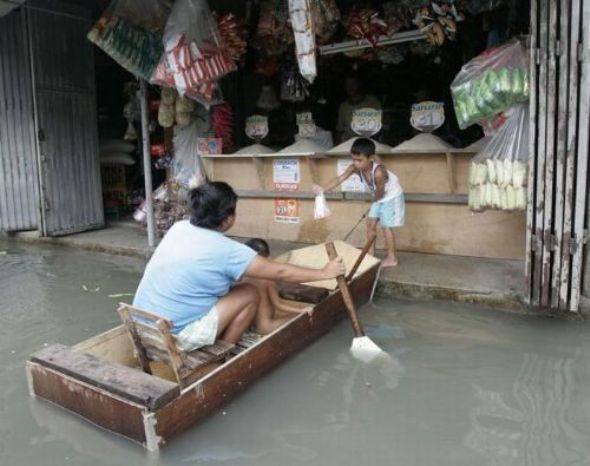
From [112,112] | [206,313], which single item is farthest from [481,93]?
[112,112]

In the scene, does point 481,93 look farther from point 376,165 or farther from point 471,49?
point 471,49

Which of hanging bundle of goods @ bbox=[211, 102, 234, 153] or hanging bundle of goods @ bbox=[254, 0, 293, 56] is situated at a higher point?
hanging bundle of goods @ bbox=[254, 0, 293, 56]

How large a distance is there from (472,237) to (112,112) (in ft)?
26.3

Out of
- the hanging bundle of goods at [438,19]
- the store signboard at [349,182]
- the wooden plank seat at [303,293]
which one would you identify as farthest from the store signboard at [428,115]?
the wooden plank seat at [303,293]

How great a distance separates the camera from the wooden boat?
9.53 ft

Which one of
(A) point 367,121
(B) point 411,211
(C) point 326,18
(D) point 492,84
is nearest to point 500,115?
(D) point 492,84

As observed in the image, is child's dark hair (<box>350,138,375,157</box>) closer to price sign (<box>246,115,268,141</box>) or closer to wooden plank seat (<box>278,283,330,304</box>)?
wooden plank seat (<box>278,283,330,304</box>)

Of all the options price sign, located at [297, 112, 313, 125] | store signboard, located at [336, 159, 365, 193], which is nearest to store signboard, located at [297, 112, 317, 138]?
price sign, located at [297, 112, 313, 125]

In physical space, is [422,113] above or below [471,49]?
below

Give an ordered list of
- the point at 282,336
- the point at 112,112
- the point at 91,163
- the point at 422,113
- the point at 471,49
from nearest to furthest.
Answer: the point at 282,336
the point at 422,113
the point at 471,49
the point at 91,163
the point at 112,112

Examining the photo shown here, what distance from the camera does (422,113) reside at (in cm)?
616

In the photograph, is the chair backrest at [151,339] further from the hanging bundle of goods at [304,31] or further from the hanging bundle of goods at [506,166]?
the hanging bundle of goods at [506,166]

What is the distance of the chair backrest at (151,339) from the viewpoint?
316 cm

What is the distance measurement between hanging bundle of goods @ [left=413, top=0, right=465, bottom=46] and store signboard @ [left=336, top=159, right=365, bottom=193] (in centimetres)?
162
